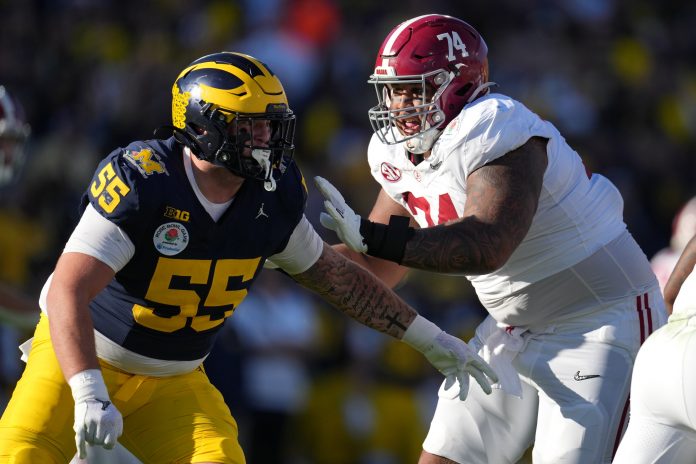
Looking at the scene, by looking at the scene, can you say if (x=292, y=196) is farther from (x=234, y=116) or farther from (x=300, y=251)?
(x=234, y=116)

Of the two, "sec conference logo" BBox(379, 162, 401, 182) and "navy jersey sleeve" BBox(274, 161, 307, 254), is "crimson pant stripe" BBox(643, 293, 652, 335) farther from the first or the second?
"navy jersey sleeve" BBox(274, 161, 307, 254)

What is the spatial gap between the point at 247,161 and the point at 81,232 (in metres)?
0.57

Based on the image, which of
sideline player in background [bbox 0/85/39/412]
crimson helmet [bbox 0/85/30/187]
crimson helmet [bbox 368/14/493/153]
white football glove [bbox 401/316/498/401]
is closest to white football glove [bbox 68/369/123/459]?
white football glove [bbox 401/316/498/401]

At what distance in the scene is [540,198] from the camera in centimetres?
419

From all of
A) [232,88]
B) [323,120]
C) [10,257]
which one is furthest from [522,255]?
[323,120]

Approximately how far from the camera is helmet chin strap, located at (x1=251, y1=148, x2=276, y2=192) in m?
3.93

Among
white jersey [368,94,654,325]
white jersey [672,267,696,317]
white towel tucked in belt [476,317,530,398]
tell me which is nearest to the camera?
white jersey [672,267,696,317]

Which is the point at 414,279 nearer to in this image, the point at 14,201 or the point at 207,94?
Answer: the point at 14,201

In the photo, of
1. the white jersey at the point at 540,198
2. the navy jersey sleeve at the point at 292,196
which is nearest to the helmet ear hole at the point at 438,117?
the white jersey at the point at 540,198

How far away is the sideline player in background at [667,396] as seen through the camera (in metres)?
3.28

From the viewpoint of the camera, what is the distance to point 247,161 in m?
3.93

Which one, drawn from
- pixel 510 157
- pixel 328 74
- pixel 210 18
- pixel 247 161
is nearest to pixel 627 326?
pixel 510 157

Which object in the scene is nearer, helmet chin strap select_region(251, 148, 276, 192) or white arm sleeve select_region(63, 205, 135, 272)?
white arm sleeve select_region(63, 205, 135, 272)

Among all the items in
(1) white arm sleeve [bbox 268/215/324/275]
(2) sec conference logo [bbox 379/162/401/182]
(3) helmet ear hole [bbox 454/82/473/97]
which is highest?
(3) helmet ear hole [bbox 454/82/473/97]
